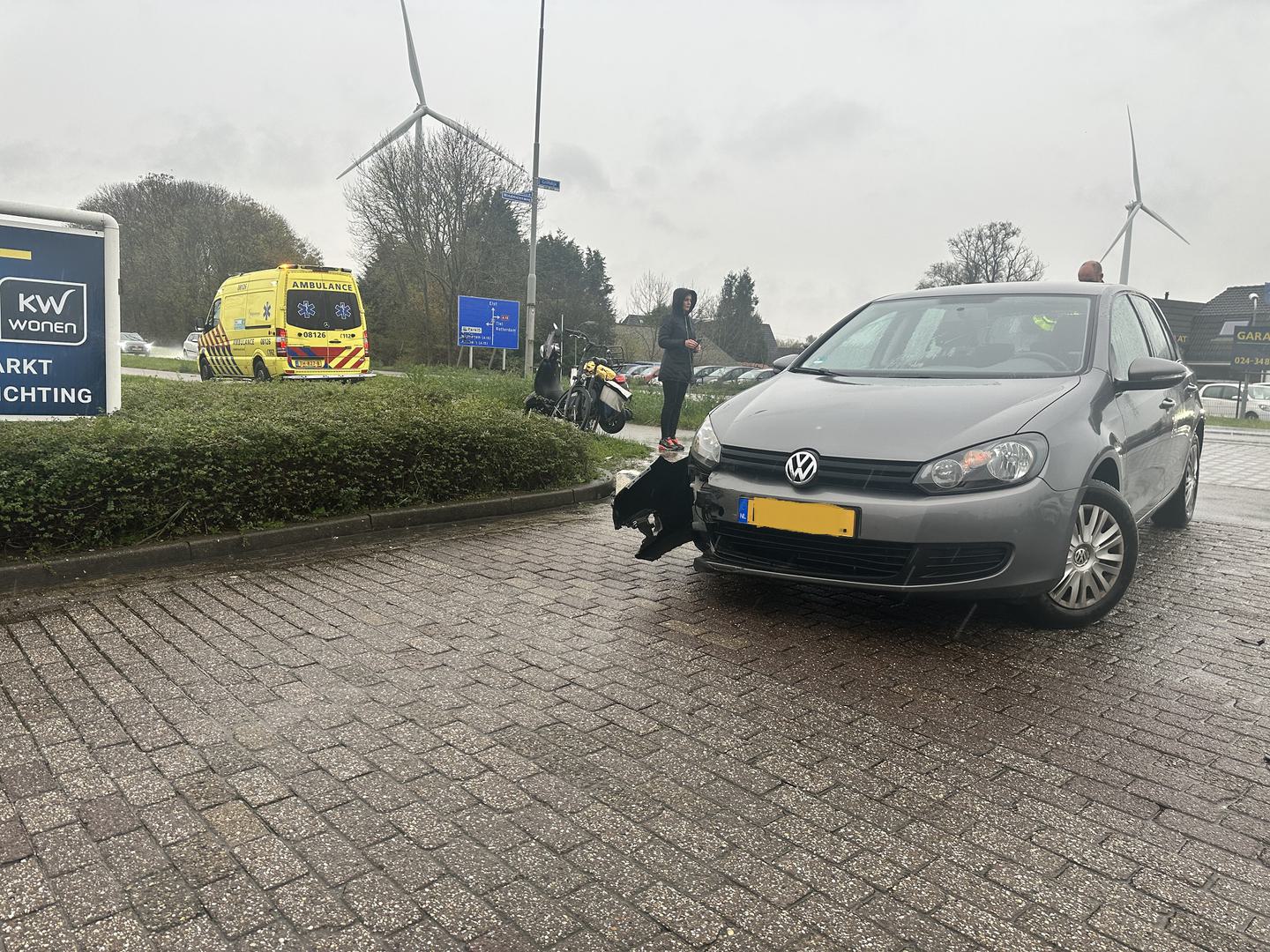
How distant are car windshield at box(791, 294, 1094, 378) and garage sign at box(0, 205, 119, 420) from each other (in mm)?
4840

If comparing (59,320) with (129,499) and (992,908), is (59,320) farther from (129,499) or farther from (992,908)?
(992,908)

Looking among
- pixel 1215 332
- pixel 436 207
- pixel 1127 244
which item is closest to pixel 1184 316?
pixel 1215 332

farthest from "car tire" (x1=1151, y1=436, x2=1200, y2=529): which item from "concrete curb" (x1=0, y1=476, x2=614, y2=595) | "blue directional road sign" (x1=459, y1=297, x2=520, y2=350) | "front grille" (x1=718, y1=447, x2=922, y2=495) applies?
"blue directional road sign" (x1=459, y1=297, x2=520, y2=350)

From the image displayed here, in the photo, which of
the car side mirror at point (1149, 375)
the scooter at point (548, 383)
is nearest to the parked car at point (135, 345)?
the scooter at point (548, 383)

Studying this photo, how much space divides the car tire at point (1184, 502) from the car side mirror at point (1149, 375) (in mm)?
2253

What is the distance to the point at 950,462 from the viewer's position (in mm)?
3902

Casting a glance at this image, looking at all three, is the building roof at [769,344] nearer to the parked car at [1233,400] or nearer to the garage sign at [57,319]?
the parked car at [1233,400]

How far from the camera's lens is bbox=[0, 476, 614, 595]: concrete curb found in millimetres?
4770

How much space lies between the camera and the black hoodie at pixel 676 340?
10.5 metres

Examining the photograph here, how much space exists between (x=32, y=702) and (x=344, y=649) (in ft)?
3.60

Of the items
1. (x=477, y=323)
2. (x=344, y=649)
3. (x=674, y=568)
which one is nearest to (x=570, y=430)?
(x=674, y=568)

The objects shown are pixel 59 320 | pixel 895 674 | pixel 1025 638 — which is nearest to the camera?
pixel 895 674

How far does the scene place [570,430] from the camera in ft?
26.3

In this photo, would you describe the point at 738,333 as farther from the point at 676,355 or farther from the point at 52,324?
the point at 52,324
